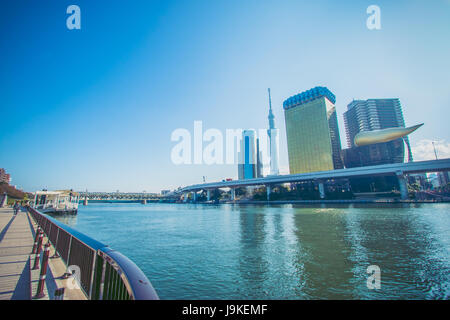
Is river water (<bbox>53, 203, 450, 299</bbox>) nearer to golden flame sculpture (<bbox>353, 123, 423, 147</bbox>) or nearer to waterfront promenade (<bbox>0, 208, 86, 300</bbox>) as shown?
waterfront promenade (<bbox>0, 208, 86, 300</bbox>)

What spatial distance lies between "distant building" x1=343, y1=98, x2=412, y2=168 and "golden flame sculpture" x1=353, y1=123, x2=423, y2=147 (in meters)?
2.31

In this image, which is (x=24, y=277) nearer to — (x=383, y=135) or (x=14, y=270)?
(x=14, y=270)

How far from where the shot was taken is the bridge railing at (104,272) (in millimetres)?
2133

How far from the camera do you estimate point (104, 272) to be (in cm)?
346

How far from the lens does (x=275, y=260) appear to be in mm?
10328

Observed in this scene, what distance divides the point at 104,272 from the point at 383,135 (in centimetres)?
11839

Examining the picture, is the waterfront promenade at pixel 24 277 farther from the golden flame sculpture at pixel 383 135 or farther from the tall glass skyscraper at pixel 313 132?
the tall glass skyscraper at pixel 313 132

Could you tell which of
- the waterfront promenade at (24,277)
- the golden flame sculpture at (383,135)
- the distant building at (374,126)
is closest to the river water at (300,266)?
the waterfront promenade at (24,277)

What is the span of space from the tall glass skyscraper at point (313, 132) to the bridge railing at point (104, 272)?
132 m

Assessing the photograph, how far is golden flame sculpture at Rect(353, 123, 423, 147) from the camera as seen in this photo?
91.2m

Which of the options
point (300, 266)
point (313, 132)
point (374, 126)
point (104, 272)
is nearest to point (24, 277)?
point (104, 272)

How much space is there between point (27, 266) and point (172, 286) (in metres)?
4.56
